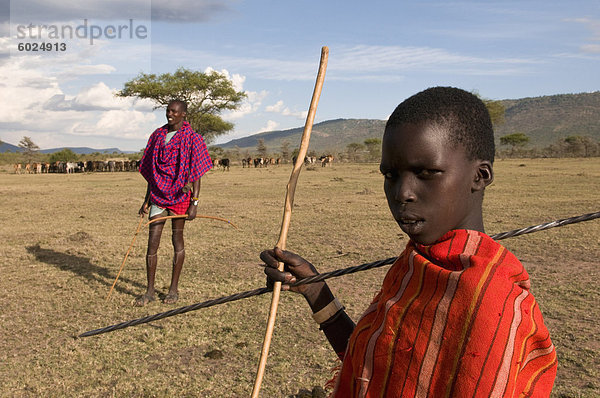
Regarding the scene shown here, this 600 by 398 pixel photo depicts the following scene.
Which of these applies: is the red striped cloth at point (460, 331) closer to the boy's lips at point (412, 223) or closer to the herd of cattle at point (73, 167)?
the boy's lips at point (412, 223)

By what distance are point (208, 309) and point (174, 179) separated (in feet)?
4.51

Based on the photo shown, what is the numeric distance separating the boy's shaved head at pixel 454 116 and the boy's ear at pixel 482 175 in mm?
17

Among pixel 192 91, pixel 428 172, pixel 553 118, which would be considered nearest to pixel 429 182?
pixel 428 172

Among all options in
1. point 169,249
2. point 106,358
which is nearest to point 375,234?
point 169,249

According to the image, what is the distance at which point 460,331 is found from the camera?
3.54 ft

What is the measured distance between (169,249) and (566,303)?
17.9 ft

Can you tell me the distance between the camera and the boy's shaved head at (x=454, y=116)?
1.19 m

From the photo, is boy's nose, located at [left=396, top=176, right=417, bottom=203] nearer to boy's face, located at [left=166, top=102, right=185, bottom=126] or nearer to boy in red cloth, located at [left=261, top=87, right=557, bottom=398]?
boy in red cloth, located at [left=261, top=87, right=557, bottom=398]

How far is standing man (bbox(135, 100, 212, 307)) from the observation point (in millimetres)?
5145

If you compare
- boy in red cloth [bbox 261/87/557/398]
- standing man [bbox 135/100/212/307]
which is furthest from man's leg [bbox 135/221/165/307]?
boy in red cloth [bbox 261/87/557/398]

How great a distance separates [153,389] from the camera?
3.38m

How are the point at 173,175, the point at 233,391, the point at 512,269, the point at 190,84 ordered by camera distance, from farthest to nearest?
the point at 190,84
the point at 173,175
the point at 233,391
the point at 512,269

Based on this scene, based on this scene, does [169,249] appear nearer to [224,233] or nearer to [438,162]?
[224,233]

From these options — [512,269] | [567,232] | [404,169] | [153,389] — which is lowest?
[153,389]
